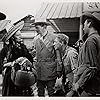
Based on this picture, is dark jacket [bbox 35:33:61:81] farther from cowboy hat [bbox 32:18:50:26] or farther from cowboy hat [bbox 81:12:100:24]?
cowboy hat [bbox 81:12:100:24]

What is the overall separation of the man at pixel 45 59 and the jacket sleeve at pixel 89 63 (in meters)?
0.22

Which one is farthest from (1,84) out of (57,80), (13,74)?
(57,80)

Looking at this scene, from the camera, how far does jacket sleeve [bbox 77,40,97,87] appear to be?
2.20 meters

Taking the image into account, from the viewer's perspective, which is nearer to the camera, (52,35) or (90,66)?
(90,66)

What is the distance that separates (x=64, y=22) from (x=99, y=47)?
0.40 meters

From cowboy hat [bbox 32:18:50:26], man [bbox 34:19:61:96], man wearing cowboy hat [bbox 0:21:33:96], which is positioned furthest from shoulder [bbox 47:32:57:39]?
man wearing cowboy hat [bbox 0:21:33:96]

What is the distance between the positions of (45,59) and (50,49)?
0.10 metres

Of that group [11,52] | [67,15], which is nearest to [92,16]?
[67,15]

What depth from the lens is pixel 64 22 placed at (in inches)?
92.8

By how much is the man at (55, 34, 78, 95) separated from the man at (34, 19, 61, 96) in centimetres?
7

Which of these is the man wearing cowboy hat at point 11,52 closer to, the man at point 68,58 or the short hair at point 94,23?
the man at point 68,58

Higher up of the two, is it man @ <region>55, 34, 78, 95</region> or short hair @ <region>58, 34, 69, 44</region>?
short hair @ <region>58, 34, 69, 44</region>

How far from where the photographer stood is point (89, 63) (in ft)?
7.29

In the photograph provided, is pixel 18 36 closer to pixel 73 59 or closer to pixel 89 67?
pixel 73 59
